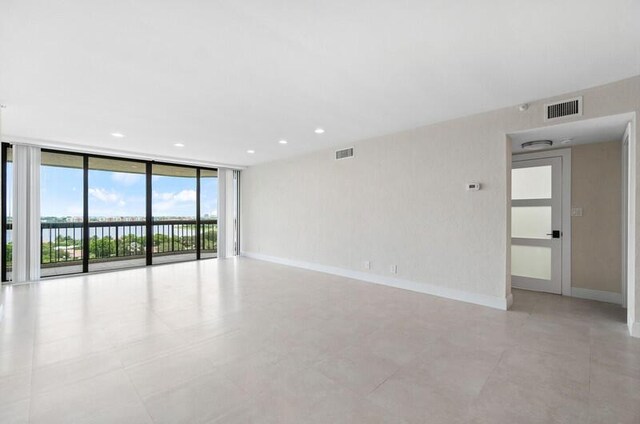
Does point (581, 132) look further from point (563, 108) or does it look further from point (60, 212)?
point (60, 212)

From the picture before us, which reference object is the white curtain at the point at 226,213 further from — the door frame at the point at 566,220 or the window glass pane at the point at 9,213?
the door frame at the point at 566,220

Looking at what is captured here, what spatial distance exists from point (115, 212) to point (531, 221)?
8607 mm

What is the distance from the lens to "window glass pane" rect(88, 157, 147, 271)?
618 centimetres

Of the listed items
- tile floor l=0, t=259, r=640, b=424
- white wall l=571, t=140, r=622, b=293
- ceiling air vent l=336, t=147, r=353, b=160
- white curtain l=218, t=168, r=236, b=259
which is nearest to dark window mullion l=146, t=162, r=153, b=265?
white curtain l=218, t=168, r=236, b=259

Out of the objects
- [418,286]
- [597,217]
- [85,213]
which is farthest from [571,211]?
[85,213]

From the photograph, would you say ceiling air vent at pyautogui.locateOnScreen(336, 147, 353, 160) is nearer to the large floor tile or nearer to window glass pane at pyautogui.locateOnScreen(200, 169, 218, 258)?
window glass pane at pyautogui.locateOnScreen(200, 169, 218, 258)

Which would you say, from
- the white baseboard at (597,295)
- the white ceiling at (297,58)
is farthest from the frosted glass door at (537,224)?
the white ceiling at (297,58)

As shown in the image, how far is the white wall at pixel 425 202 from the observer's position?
3.70 m

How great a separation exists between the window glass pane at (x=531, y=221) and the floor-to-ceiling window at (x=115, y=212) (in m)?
7.26

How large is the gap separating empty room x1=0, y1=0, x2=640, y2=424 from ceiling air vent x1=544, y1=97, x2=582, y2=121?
0.06ft

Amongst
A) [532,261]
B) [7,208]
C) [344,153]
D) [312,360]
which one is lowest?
[312,360]

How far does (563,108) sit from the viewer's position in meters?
3.23

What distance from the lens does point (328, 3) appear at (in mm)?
1833

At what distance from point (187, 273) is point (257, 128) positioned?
3.48 meters
